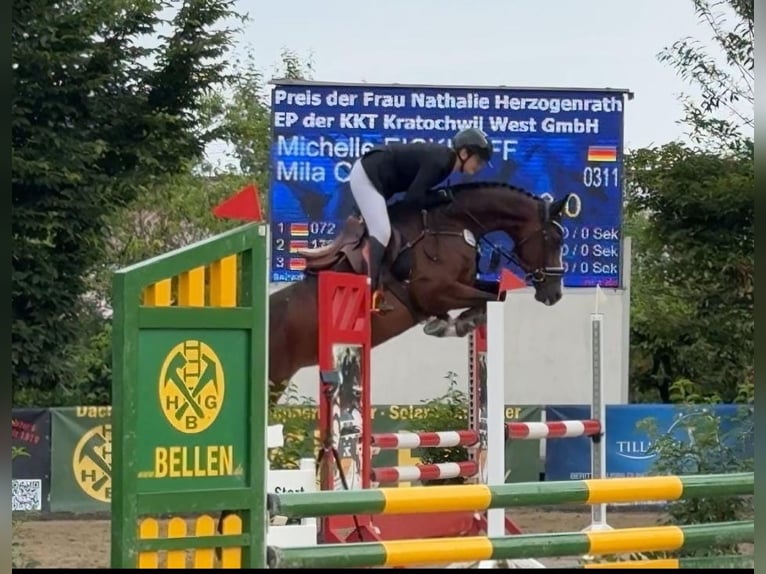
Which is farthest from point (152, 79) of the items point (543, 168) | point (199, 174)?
point (199, 174)

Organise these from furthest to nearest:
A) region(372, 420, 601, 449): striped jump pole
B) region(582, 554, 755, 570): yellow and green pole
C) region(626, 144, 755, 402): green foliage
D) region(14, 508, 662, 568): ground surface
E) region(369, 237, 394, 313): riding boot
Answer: region(626, 144, 755, 402): green foliage → region(369, 237, 394, 313): riding boot → region(14, 508, 662, 568): ground surface → region(372, 420, 601, 449): striped jump pole → region(582, 554, 755, 570): yellow and green pole

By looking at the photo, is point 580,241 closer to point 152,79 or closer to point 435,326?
point 435,326

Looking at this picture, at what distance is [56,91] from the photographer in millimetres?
8602

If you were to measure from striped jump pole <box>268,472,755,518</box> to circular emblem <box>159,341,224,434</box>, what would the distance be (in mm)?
319

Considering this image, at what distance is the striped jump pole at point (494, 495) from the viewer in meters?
2.82

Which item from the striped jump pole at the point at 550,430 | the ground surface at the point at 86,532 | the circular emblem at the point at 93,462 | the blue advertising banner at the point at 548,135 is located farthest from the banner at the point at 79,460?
the striped jump pole at the point at 550,430

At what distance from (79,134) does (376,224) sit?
3.04 metres

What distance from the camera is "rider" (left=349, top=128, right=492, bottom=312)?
705 centimetres

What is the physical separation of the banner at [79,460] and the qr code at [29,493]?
3.8 inches

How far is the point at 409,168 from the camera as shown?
714 cm

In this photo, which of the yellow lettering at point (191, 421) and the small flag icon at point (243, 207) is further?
the small flag icon at point (243, 207)

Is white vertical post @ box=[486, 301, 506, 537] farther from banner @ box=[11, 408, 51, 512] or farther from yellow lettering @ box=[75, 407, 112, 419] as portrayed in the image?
banner @ box=[11, 408, 51, 512]

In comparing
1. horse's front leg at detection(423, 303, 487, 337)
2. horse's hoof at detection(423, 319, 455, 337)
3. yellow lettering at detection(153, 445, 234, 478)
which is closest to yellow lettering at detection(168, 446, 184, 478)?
yellow lettering at detection(153, 445, 234, 478)

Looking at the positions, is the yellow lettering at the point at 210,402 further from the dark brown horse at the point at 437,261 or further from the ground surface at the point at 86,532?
the dark brown horse at the point at 437,261
